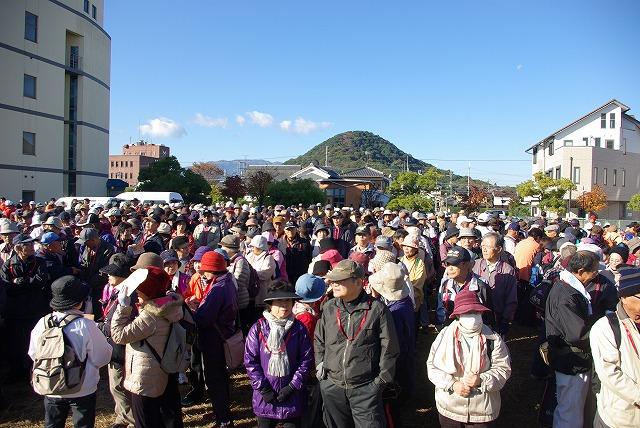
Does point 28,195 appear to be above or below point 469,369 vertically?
above

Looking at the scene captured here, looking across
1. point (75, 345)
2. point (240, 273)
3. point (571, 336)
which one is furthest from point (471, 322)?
point (75, 345)

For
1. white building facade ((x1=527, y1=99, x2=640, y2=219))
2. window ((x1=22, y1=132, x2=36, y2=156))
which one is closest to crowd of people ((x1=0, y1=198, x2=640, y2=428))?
window ((x1=22, y1=132, x2=36, y2=156))

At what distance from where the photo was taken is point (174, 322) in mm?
3875

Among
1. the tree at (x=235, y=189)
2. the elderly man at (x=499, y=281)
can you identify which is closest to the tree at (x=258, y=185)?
the tree at (x=235, y=189)

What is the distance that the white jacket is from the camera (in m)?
3.64

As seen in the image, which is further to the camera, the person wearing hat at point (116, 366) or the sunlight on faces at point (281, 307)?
the person wearing hat at point (116, 366)

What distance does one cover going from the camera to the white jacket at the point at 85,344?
3637 millimetres

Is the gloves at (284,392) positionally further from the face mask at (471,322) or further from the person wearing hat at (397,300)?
the face mask at (471,322)

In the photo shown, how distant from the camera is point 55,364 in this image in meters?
3.55

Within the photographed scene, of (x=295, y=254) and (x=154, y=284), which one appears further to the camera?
(x=295, y=254)

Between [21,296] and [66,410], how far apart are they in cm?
255

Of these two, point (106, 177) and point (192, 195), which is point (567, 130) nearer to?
point (192, 195)

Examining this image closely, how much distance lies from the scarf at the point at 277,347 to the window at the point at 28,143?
3622 centimetres

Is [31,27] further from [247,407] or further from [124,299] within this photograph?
[124,299]
